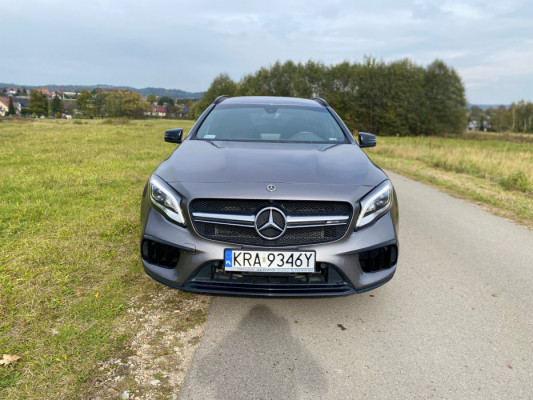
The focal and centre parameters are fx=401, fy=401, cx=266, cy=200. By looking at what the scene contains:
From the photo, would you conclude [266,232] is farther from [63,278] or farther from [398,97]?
[398,97]

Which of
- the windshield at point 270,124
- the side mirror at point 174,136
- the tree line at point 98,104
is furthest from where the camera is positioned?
the tree line at point 98,104

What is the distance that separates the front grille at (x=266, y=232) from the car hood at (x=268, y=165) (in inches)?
6.6

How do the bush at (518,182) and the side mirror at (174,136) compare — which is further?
the bush at (518,182)

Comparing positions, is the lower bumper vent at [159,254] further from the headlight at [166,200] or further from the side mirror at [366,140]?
the side mirror at [366,140]

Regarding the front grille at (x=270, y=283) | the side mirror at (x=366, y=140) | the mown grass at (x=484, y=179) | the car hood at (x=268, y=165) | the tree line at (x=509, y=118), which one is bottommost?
the mown grass at (x=484, y=179)

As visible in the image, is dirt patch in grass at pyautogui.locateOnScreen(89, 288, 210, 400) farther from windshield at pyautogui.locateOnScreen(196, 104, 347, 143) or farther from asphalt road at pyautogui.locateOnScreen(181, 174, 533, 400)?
windshield at pyautogui.locateOnScreen(196, 104, 347, 143)

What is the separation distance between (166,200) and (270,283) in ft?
2.88

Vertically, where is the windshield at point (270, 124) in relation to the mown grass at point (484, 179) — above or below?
above

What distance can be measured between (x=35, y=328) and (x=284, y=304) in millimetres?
1676

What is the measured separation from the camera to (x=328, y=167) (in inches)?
116

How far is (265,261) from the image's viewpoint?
2.46 m

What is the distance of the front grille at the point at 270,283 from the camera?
2.48m

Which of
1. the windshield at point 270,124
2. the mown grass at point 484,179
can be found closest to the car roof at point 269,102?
the windshield at point 270,124

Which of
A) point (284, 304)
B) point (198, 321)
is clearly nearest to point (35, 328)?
point (198, 321)
